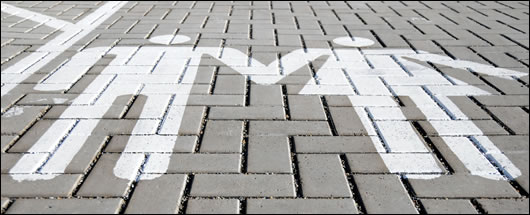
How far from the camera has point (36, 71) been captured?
3242mm

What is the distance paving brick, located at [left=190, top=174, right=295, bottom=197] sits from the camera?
186cm

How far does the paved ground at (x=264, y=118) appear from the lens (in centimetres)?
187

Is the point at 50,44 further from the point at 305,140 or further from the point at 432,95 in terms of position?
the point at 432,95

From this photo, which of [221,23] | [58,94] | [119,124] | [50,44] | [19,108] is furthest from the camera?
[221,23]

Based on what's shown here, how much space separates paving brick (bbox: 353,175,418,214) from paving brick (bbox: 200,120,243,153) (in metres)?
0.61

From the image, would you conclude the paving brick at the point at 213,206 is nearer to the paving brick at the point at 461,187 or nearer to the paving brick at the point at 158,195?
the paving brick at the point at 158,195

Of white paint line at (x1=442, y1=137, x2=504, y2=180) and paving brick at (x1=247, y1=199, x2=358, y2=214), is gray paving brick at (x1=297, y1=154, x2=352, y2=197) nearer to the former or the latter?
paving brick at (x1=247, y1=199, x2=358, y2=214)

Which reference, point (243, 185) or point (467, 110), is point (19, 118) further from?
point (467, 110)

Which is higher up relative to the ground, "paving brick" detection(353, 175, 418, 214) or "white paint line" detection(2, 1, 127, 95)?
"paving brick" detection(353, 175, 418, 214)

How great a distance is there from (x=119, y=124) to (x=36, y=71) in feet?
3.92

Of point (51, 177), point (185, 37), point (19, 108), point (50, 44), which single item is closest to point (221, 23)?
point (185, 37)

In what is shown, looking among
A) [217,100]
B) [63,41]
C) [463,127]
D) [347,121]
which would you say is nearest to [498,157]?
[463,127]

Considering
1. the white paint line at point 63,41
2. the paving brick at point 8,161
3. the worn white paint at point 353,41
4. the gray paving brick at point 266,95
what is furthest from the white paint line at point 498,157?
the white paint line at point 63,41

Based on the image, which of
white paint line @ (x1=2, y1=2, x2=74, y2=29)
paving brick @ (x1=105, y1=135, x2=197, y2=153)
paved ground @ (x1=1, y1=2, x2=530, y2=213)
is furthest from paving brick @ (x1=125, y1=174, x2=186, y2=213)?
white paint line @ (x1=2, y1=2, x2=74, y2=29)
